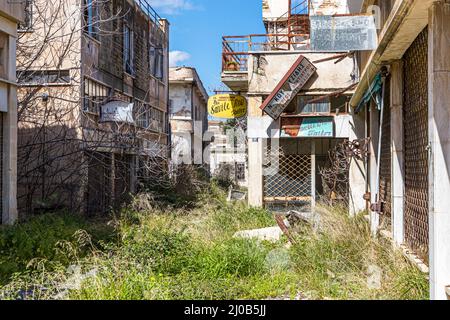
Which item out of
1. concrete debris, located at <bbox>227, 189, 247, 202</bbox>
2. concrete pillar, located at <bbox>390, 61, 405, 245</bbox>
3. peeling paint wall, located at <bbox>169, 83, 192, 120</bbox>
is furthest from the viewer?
peeling paint wall, located at <bbox>169, 83, 192, 120</bbox>

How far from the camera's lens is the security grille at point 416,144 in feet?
22.6

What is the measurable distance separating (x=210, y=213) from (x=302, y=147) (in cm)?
332

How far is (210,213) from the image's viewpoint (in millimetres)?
14734

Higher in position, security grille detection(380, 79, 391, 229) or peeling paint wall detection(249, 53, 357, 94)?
peeling paint wall detection(249, 53, 357, 94)

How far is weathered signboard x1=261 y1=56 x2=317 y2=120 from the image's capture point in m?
14.7

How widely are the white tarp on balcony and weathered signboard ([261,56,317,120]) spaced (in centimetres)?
446

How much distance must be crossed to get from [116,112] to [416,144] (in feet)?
36.3

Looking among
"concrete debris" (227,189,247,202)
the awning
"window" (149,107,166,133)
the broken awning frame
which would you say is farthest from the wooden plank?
"window" (149,107,166,133)

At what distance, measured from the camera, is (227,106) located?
16.5m

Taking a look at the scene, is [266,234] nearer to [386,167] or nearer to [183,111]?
[386,167]

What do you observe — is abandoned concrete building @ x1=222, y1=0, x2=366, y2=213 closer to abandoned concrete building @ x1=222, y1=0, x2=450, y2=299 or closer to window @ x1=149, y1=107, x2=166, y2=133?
abandoned concrete building @ x1=222, y1=0, x2=450, y2=299

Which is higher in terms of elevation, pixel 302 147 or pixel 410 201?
pixel 302 147
